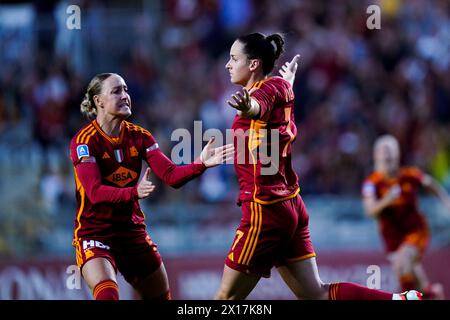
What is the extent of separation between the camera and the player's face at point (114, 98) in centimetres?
709

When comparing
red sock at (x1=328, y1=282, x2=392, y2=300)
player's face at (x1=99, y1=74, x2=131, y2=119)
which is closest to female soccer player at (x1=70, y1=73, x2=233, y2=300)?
player's face at (x1=99, y1=74, x2=131, y2=119)

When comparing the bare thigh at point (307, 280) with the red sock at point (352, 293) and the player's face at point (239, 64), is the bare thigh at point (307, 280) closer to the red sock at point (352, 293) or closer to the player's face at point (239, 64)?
the red sock at point (352, 293)

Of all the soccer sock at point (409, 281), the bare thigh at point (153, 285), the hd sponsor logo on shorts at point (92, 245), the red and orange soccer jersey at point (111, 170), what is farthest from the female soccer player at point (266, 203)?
the soccer sock at point (409, 281)

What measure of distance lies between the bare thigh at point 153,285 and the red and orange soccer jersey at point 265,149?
93 cm

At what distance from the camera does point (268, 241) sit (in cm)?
682

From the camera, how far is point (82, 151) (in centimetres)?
695

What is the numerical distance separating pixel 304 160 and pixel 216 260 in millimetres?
2134

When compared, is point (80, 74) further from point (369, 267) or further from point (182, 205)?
point (369, 267)

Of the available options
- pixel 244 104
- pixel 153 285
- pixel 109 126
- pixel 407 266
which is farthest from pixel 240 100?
pixel 407 266

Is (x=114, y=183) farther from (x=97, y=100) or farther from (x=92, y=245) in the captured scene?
(x=97, y=100)

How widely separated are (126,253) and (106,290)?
1.61 ft

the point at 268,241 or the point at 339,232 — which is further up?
the point at 339,232
